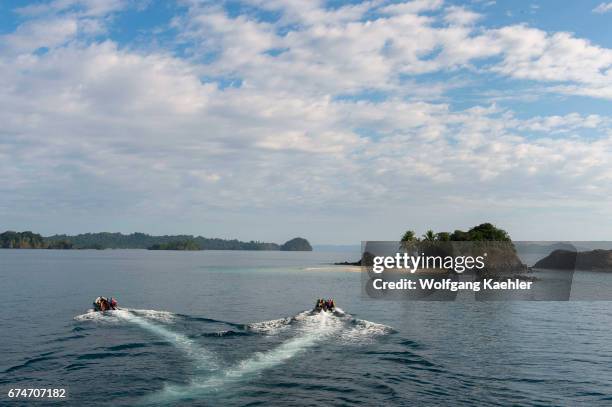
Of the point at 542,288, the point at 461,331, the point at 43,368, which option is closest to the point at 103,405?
the point at 43,368

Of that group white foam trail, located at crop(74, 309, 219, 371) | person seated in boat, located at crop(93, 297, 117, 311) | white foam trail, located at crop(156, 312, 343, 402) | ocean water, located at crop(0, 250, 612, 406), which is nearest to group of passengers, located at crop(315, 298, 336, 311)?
ocean water, located at crop(0, 250, 612, 406)

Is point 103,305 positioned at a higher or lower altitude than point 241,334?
higher

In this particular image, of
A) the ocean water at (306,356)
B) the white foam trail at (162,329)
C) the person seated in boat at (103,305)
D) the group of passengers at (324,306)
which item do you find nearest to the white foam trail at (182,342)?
the white foam trail at (162,329)

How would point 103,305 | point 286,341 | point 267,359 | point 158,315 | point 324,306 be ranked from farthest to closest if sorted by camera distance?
point 324,306 → point 103,305 → point 158,315 → point 286,341 → point 267,359

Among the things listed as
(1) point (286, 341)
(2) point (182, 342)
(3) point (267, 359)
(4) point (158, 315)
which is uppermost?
(3) point (267, 359)

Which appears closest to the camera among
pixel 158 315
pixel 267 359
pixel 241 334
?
pixel 267 359

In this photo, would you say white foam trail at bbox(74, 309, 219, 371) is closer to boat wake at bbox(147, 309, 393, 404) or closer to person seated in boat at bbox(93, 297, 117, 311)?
person seated in boat at bbox(93, 297, 117, 311)

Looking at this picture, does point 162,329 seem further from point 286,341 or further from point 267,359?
point 267,359

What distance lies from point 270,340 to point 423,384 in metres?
20.1

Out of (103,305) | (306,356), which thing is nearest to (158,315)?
(103,305)

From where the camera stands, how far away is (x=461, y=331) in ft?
201

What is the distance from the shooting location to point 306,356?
45.0m

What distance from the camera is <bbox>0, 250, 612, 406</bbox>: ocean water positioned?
3428 cm

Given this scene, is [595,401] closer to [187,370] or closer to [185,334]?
[187,370]
